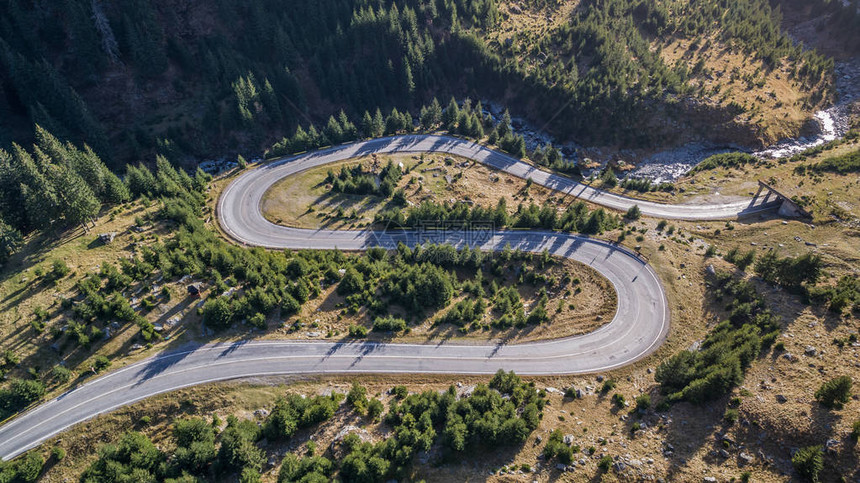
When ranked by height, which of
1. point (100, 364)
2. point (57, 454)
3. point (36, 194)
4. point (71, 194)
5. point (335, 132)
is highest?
point (36, 194)

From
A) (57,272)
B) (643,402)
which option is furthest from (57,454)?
(643,402)

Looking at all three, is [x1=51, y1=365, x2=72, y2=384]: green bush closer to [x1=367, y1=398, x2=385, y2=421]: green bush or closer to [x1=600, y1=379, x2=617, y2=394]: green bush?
[x1=367, y1=398, x2=385, y2=421]: green bush

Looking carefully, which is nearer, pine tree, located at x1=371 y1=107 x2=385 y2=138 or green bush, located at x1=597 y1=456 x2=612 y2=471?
green bush, located at x1=597 y1=456 x2=612 y2=471

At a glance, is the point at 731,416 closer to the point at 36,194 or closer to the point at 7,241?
the point at 7,241

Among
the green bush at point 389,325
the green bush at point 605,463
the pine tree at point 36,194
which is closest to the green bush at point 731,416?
the green bush at point 605,463

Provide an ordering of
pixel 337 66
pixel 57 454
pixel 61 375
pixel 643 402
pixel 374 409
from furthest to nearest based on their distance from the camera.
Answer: pixel 337 66
pixel 643 402
pixel 61 375
pixel 374 409
pixel 57 454

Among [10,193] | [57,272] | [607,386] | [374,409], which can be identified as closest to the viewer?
[374,409]

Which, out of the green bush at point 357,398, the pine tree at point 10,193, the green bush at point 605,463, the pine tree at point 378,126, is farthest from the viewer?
the pine tree at point 378,126

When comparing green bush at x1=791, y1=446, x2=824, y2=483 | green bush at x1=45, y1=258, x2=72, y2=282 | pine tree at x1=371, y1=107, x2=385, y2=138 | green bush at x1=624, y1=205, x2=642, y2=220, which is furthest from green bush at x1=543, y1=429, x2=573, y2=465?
pine tree at x1=371, y1=107, x2=385, y2=138

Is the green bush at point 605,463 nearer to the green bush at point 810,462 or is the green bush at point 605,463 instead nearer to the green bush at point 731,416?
the green bush at point 731,416

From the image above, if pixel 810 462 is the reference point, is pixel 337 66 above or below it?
above
